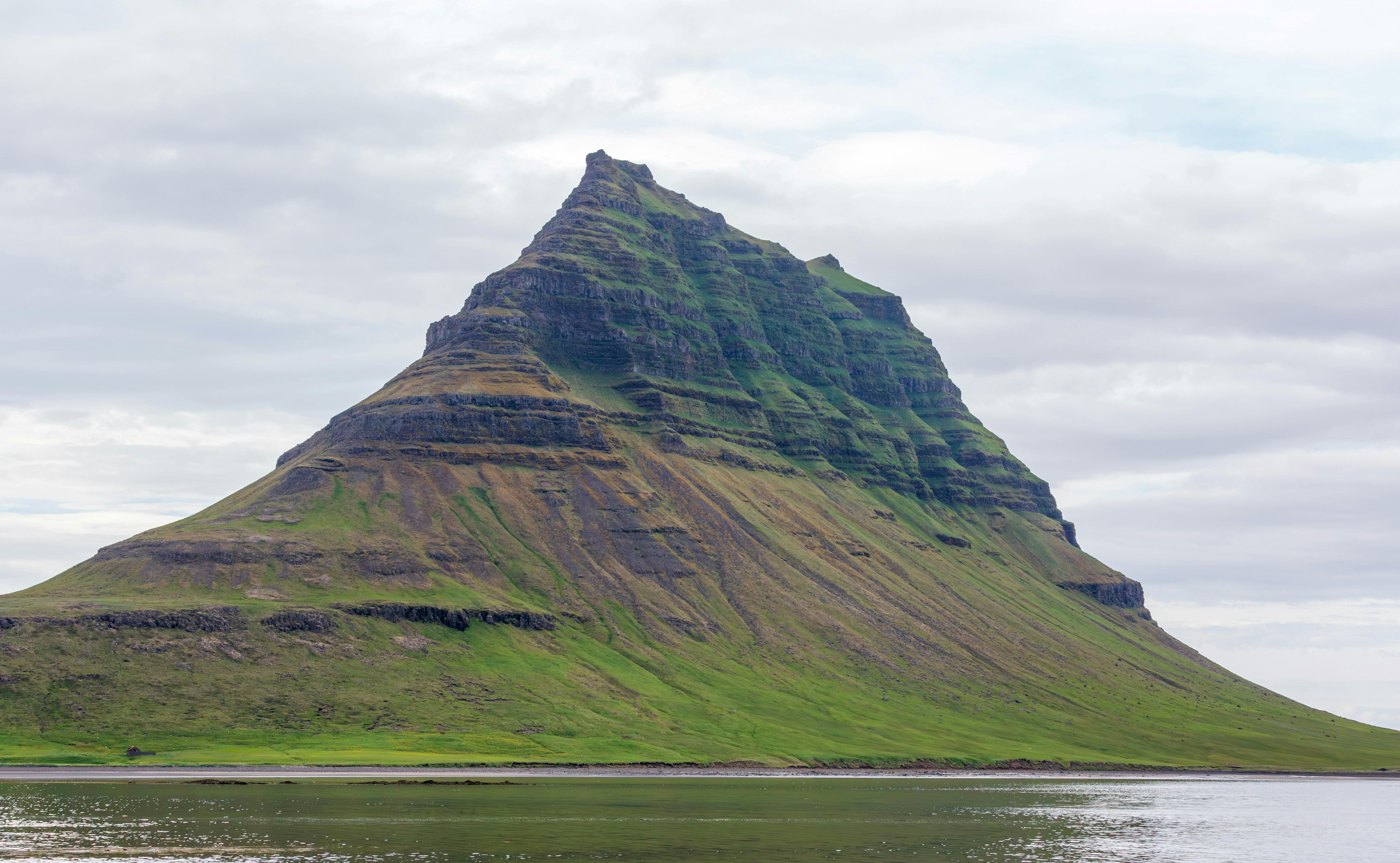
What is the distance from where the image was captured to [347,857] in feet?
300

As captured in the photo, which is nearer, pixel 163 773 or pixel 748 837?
pixel 748 837

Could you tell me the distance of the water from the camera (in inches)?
3893

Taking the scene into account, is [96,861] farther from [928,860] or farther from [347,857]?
[928,860]

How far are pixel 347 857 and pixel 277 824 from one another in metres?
28.7

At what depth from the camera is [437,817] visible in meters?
125

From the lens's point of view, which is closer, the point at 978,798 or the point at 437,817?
the point at 437,817

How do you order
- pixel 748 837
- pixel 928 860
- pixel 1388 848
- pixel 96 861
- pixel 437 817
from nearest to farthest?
pixel 96 861
pixel 928 860
pixel 748 837
pixel 437 817
pixel 1388 848

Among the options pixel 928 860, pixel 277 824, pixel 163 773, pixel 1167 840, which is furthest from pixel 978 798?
pixel 163 773

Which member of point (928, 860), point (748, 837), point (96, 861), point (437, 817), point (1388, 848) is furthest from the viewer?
point (1388, 848)

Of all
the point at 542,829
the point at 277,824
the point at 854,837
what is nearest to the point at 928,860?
the point at 854,837

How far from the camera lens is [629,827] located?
12050 cm

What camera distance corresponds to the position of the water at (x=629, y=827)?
98.9m

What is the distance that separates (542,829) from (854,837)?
29.2m

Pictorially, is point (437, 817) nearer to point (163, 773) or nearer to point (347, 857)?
point (347, 857)
